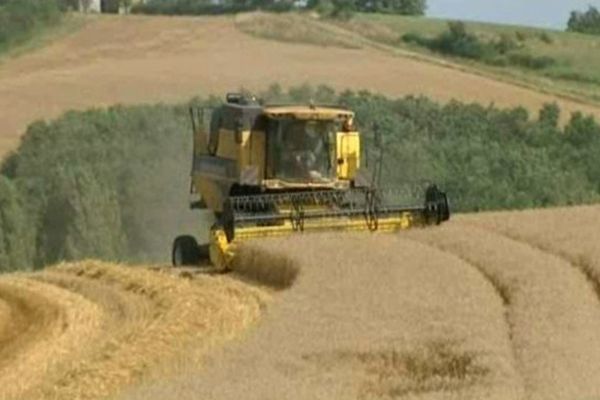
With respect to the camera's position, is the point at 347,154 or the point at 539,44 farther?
the point at 539,44

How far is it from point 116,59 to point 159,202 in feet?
88.3

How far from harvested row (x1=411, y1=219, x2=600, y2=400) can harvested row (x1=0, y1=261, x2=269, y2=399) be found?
260 cm

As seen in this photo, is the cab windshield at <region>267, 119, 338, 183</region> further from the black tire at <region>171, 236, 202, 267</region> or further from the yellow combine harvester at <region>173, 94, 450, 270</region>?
the black tire at <region>171, 236, 202, 267</region>

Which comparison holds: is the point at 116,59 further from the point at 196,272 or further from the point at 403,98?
the point at 196,272

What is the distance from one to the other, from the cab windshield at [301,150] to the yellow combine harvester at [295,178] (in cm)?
1

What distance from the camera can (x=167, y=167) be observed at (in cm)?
3875

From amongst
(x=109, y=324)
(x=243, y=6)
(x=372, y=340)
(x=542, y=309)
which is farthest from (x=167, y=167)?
(x=243, y=6)

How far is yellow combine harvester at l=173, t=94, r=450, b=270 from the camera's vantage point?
26.1m

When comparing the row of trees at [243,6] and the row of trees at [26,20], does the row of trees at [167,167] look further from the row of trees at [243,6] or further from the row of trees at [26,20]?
the row of trees at [243,6]

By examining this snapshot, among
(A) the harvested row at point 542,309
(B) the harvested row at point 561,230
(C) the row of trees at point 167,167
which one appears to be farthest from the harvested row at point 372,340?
(C) the row of trees at point 167,167

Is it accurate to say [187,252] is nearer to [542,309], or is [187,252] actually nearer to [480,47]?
[542,309]

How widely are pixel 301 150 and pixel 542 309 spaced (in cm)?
Result: 1124

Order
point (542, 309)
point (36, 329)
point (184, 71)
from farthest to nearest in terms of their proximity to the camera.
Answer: point (184, 71), point (36, 329), point (542, 309)

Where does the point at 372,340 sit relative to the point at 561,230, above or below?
above
